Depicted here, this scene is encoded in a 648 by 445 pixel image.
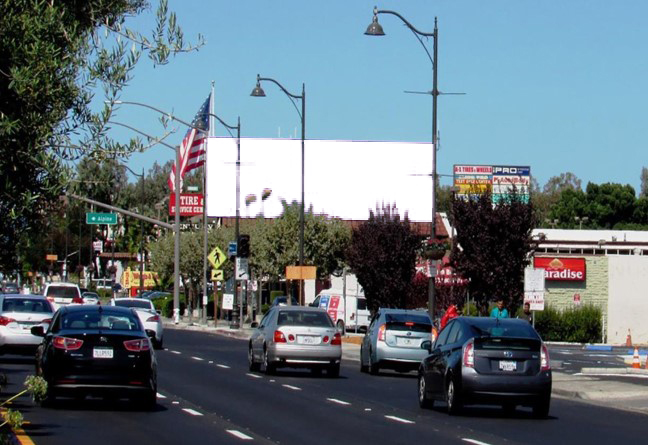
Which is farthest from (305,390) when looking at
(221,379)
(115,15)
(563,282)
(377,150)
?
(377,150)

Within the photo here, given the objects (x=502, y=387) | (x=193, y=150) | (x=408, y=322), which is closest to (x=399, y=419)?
(x=502, y=387)

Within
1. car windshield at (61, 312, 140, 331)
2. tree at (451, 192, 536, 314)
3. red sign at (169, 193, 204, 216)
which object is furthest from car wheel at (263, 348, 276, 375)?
red sign at (169, 193, 204, 216)

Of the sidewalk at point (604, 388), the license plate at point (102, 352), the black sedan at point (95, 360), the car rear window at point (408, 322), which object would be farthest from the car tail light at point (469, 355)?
the car rear window at point (408, 322)

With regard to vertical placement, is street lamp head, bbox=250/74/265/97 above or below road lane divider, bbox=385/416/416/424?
above

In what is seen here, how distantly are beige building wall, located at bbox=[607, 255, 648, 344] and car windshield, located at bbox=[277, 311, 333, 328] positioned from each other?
33.4 metres

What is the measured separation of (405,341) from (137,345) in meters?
13.1

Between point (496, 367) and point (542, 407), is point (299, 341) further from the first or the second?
point (496, 367)

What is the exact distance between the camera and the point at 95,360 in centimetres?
2122

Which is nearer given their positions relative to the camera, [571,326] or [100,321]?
[100,321]

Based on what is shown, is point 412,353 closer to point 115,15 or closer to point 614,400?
point 614,400

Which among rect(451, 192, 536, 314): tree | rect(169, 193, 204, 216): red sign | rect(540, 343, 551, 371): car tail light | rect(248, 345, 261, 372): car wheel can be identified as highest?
rect(169, 193, 204, 216): red sign

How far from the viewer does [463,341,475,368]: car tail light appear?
22.0 metres

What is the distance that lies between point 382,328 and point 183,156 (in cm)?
6220

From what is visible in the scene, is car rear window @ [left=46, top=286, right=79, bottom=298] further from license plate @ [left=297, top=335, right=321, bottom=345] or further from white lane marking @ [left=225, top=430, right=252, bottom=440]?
white lane marking @ [left=225, top=430, right=252, bottom=440]
